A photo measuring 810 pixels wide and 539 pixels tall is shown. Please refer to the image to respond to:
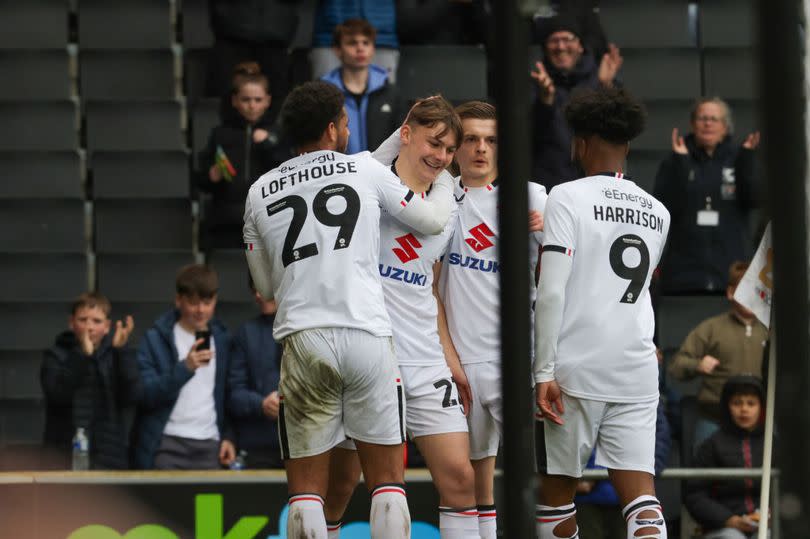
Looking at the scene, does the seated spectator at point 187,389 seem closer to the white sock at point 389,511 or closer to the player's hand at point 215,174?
the player's hand at point 215,174

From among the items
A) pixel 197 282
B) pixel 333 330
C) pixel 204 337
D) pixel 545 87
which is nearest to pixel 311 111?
pixel 333 330

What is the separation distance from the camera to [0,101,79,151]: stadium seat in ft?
32.9

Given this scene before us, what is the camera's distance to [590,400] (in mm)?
4949

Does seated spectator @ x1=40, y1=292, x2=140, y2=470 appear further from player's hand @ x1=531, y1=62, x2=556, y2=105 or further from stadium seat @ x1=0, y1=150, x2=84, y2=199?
player's hand @ x1=531, y1=62, x2=556, y2=105

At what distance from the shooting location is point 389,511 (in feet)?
15.7

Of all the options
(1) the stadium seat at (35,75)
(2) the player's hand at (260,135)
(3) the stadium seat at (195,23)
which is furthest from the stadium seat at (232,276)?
(3) the stadium seat at (195,23)

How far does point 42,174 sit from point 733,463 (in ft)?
17.3

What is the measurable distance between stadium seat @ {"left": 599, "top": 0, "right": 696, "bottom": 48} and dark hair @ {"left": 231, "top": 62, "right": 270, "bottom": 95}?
330cm

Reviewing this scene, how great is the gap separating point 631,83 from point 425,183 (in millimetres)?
5659

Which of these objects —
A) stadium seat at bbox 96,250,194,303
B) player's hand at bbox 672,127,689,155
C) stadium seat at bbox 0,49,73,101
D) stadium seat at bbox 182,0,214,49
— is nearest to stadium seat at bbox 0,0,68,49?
stadium seat at bbox 0,49,73,101

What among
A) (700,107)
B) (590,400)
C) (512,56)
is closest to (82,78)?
(700,107)

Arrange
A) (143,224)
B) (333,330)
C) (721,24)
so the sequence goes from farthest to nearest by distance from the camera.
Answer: (721,24) → (143,224) → (333,330)

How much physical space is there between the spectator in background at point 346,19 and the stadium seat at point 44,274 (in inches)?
82.6

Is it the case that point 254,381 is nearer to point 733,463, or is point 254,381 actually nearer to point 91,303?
point 91,303
